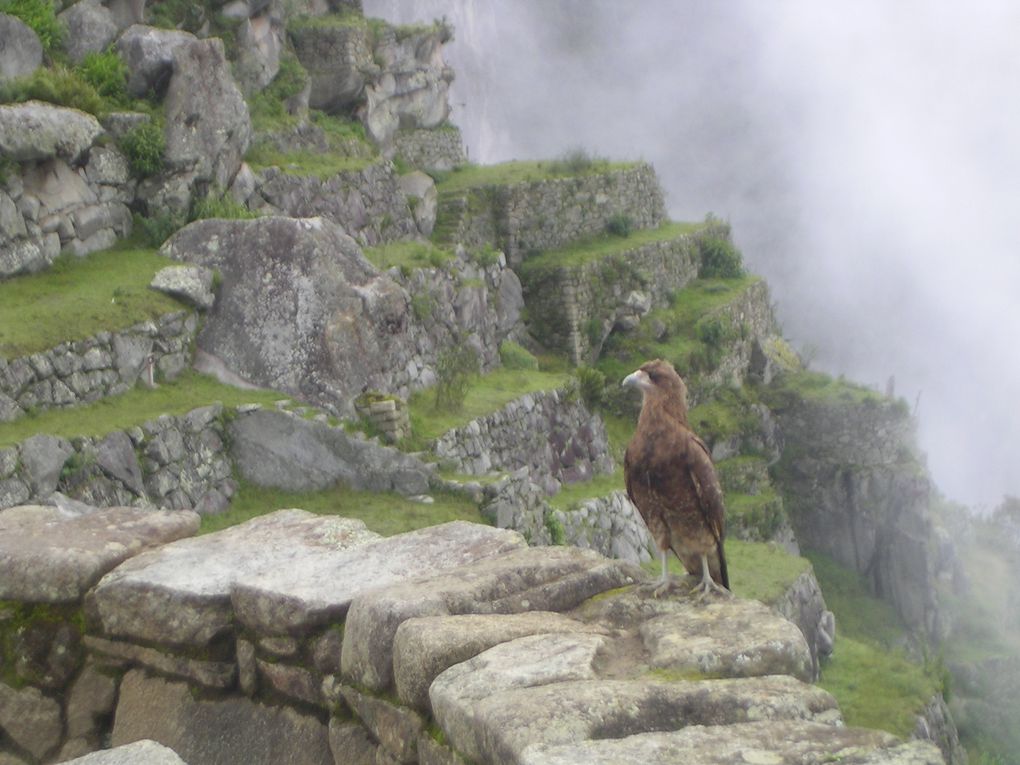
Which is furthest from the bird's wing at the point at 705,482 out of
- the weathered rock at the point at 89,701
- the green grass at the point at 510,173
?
the green grass at the point at 510,173

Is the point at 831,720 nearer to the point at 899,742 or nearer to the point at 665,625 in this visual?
the point at 899,742

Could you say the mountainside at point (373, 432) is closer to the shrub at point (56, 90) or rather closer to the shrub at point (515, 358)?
the shrub at point (56, 90)

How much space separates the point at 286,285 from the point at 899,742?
1141 centimetres

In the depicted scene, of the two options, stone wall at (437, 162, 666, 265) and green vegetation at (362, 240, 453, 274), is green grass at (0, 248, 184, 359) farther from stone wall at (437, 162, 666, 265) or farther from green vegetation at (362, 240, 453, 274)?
stone wall at (437, 162, 666, 265)

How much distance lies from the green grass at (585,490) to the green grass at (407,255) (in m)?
4.26

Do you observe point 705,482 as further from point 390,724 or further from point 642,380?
point 390,724

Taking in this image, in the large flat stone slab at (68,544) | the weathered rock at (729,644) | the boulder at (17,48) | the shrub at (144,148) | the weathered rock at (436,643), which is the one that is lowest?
the large flat stone slab at (68,544)

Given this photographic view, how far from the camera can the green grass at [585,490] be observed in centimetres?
1688

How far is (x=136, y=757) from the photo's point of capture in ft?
10.9

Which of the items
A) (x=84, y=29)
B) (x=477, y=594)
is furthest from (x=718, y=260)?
(x=477, y=594)

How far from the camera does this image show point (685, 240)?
27.1 m

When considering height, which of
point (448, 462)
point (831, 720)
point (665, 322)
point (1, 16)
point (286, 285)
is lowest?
point (831, 720)

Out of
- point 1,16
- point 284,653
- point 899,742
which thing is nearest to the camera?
point 899,742

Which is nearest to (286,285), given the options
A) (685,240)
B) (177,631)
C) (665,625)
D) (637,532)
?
(637,532)
